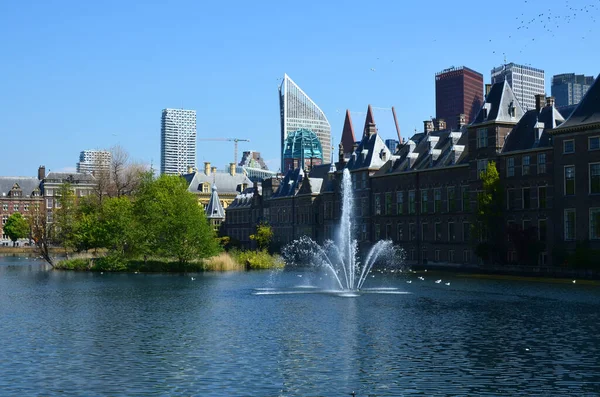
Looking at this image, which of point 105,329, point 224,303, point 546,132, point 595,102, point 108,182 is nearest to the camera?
point 105,329

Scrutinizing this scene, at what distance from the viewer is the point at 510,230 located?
243ft

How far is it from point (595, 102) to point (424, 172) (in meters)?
24.8

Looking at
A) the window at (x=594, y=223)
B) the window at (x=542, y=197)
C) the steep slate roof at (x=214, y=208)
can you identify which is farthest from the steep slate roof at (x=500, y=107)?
the steep slate roof at (x=214, y=208)

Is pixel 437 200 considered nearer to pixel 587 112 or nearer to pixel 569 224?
pixel 569 224

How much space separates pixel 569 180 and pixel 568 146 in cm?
290

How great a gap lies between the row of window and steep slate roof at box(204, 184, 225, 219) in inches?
2431

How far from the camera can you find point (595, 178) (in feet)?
221

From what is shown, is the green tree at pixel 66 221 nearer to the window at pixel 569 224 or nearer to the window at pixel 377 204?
the window at pixel 377 204

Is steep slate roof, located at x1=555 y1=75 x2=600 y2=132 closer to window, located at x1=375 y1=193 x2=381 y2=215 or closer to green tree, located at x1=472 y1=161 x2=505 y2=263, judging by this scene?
green tree, located at x1=472 y1=161 x2=505 y2=263

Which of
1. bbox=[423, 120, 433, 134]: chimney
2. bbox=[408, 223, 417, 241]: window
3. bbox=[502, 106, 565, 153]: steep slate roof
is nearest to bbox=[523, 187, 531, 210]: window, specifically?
bbox=[502, 106, 565, 153]: steep slate roof

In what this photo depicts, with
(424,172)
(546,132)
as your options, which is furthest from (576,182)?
(424,172)

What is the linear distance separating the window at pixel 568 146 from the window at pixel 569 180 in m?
1.29

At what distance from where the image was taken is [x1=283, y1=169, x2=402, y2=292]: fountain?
8519 centimetres

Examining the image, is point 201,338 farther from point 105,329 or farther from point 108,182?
point 108,182
